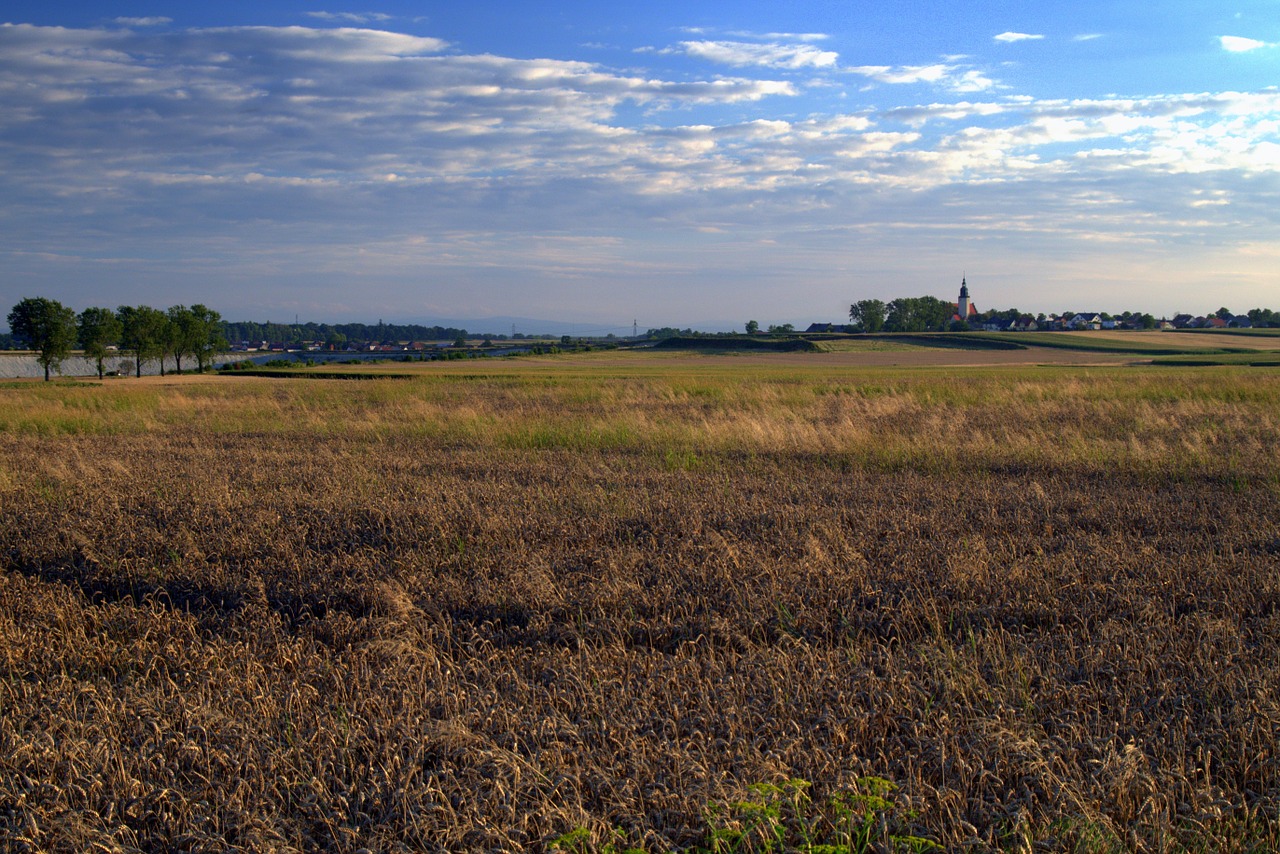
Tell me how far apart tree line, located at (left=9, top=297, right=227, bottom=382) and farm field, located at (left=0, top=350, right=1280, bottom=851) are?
311ft

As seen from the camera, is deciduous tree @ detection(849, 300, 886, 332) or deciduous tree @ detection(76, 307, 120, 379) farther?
deciduous tree @ detection(849, 300, 886, 332)

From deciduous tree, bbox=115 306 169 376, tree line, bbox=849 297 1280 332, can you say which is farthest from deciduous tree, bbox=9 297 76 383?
tree line, bbox=849 297 1280 332

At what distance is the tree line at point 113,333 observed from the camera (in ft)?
290

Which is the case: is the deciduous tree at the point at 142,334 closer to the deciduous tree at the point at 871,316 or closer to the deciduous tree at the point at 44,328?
the deciduous tree at the point at 44,328

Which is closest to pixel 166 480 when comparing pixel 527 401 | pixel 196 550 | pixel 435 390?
pixel 196 550

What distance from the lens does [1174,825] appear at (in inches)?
132

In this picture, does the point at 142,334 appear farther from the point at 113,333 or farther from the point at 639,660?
the point at 639,660

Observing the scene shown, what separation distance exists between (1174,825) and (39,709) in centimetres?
524

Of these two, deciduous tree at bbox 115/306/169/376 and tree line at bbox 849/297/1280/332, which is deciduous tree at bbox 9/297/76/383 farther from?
tree line at bbox 849/297/1280/332

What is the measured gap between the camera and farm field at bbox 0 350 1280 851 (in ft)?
11.2

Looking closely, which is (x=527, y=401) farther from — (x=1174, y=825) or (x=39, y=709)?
(x=1174, y=825)

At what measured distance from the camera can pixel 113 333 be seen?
9594 cm

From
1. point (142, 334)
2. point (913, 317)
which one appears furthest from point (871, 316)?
point (142, 334)

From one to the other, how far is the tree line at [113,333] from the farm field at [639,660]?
311 ft
